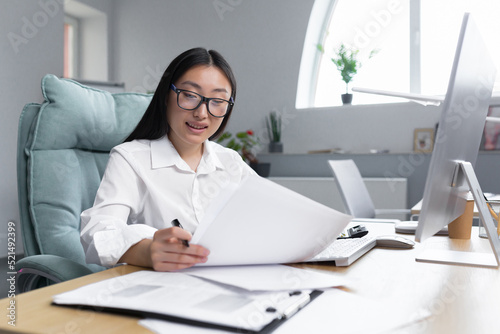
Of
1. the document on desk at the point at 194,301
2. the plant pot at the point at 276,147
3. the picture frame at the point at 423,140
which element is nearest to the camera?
the document on desk at the point at 194,301

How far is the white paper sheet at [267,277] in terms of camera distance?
0.60 meters

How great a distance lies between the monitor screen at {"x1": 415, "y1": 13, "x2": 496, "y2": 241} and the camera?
0.65 m

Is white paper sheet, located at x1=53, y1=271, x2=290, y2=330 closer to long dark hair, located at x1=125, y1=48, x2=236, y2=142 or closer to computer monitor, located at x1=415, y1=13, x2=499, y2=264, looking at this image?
computer monitor, located at x1=415, y1=13, x2=499, y2=264

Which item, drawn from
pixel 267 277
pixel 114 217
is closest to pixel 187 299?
pixel 267 277

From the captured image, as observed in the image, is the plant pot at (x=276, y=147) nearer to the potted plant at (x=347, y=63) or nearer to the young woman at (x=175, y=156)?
the potted plant at (x=347, y=63)

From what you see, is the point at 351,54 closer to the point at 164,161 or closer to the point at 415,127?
the point at 415,127

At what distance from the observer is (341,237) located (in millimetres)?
1094

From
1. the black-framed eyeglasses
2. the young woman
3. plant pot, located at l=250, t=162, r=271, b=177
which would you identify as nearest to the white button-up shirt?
the young woman

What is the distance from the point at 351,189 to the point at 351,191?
0.02 meters

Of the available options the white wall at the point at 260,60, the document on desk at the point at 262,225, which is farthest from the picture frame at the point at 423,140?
the document on desk at the point at 262,225

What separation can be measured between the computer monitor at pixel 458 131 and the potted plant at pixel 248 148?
111 inches

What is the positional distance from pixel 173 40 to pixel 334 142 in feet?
7.00

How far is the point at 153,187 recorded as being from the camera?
1192mm

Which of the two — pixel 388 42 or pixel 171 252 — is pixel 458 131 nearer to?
pixel 171 252
